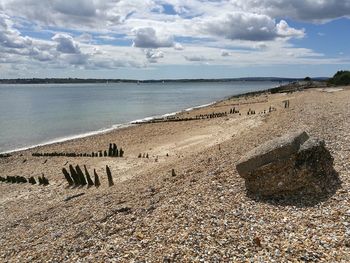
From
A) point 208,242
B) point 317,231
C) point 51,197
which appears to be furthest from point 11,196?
point 317,231

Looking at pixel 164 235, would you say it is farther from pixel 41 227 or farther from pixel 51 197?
pixel 51 197

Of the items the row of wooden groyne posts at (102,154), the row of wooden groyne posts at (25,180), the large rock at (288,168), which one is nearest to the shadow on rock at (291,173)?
the large rock at (288,168)

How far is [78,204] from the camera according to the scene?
13.9m

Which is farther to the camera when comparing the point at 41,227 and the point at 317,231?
the point at 41,227

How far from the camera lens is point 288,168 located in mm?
9625

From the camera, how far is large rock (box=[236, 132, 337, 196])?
9.58m

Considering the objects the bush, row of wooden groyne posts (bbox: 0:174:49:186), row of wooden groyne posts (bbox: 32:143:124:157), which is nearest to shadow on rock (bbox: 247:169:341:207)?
Answer: row of wooden groyne posts (bbox: 0:174:49:186)

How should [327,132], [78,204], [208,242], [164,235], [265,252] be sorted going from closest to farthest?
1. [265,252]
2. [208,242]
3. [164,235]
4. [78,204]
5. [327,132]

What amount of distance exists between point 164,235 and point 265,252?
91.3 inches

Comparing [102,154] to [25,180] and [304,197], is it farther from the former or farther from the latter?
[304,197]

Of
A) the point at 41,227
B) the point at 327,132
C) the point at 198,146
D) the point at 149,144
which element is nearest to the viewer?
the point at 41,227

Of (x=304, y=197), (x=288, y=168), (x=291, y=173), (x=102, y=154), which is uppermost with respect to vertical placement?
(x=288, y=168)

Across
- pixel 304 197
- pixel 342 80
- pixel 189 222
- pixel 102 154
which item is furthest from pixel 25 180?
pixel 342 80

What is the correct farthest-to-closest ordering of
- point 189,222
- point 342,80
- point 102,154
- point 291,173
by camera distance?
point 342,80, point 102,154, point 291,173, point 189,222
